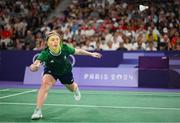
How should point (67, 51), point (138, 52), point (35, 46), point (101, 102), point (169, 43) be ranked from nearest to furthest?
point (67, 51) → point (101, 102) → point (138, 52) → point (169, 43) → point (35, 46)

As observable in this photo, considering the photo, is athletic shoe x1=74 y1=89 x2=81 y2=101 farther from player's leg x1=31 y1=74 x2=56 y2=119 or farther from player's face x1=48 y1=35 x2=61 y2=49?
player's face x1=48 y1=35 x2=61 y2=49

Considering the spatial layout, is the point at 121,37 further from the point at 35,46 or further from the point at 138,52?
the point at 35,46

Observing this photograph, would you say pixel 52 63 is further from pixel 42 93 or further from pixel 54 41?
pixel 42 93

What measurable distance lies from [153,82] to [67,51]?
23.2 ft

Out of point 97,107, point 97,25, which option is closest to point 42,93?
point 97,107

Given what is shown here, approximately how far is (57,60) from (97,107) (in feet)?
6.49

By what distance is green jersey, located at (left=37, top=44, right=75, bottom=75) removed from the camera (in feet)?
27.0

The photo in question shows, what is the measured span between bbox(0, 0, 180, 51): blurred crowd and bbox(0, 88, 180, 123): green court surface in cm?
490

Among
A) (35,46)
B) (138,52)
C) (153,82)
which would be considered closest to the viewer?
(153,82)

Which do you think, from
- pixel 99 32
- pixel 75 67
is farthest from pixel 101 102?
pixel 99 32

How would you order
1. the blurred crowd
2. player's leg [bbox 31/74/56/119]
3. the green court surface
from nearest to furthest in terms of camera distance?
player's leg [bbox 31/74/56/119] < the green court surface < the blurred crowd

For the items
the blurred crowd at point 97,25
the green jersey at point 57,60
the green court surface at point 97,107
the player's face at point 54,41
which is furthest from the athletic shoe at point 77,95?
the blurred crowd at point 97,25

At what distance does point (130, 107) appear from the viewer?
966cm

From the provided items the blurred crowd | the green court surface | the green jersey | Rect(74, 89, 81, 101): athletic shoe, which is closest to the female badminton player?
the green jersey
